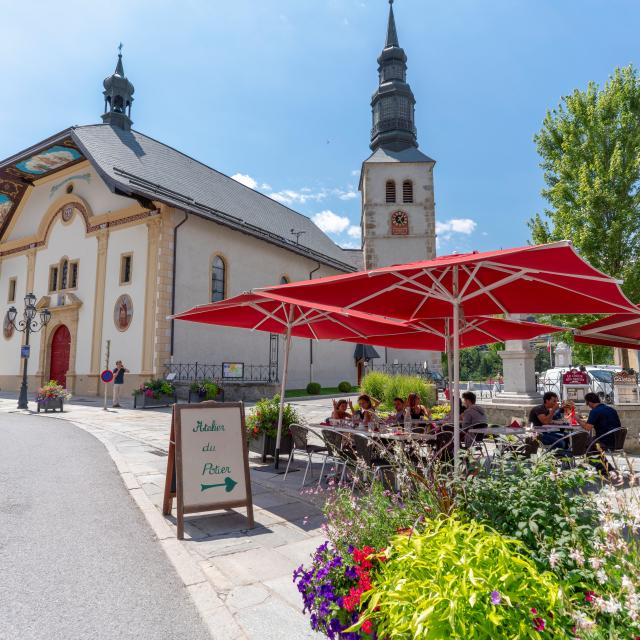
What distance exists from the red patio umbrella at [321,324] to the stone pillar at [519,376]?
89.1 inches

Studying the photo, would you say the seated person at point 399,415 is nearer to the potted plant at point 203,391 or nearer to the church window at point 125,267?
the potted plant at point 203,391

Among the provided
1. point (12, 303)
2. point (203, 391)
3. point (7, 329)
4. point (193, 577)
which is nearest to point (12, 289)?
point (12, 303)

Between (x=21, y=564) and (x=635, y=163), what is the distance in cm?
1686

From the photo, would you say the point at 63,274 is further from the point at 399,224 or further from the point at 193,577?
the point at 193,577

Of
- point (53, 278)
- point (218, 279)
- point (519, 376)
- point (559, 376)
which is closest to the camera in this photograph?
point (519, 376)

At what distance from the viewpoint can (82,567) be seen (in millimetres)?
3828

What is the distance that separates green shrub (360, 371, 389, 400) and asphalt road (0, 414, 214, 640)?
10486 millimetres

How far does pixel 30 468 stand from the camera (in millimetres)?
7379

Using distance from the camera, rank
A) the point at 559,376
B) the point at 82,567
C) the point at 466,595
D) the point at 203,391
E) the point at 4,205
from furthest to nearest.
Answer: the point at 4,205
the point at 203,391
the point at 559,376
the point at 82,567
the point at 466,595

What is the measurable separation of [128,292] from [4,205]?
43.2ft

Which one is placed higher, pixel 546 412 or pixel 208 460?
pixel 546 412

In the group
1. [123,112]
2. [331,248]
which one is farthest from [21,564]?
[331,248]

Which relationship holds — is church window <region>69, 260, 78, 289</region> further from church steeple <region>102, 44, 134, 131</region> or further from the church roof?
church steeple <region>102, 44, 134, 131</region>

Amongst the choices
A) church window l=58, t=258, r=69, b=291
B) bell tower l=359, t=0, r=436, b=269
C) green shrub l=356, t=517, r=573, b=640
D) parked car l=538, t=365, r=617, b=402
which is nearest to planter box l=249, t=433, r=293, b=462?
green shrub l=356, t=517, r=573, b=640
